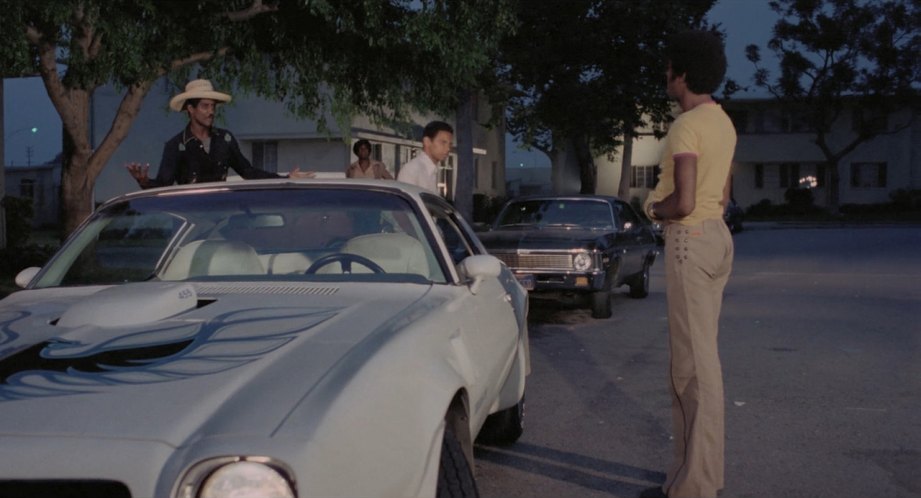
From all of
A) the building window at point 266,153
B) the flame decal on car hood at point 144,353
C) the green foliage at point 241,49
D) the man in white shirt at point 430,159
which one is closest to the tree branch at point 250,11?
the green foliage at point 241,49

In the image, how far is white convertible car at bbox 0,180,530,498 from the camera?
8.77 ft

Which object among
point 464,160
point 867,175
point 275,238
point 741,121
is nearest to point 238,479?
point 275,238

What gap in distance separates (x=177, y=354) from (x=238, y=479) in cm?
76

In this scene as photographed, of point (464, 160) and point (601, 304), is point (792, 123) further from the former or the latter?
point (601, 304)

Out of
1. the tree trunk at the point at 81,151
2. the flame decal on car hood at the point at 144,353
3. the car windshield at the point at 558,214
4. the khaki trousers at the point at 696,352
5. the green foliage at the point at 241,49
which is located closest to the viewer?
the flame decal on car hood at the point at 144,353

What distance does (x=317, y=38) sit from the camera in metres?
17.2

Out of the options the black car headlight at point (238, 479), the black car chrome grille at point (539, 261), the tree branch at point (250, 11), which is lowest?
the black car chrome grille at point (539, 261)

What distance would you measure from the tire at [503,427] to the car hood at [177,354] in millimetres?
1724

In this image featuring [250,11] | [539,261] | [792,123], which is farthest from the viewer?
[792,123]

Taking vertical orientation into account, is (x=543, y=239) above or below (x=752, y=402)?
above

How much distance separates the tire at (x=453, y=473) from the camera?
11.3ft

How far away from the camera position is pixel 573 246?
11844 millimetres

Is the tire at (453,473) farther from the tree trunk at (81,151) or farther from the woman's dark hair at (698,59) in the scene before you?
the tree trunk at (81,151)

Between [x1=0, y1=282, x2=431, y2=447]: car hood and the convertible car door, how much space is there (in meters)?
0.30
